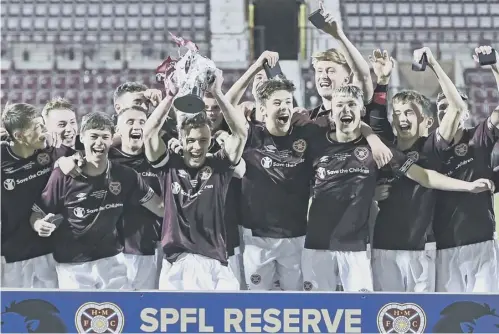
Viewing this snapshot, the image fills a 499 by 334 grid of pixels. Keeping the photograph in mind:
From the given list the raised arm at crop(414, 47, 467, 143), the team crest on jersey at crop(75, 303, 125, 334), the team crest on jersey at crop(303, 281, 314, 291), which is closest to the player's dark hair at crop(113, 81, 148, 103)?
the team crest on jersey at crop(75, 303, 125, 334)

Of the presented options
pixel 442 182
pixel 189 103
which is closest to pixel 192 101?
pixel 189 103

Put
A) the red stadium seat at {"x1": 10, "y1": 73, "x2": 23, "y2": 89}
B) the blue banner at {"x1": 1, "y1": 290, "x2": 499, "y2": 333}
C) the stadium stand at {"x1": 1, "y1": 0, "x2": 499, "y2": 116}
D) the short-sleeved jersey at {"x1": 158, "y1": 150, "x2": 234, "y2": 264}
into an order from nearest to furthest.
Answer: the blue banner at {"x1": 1, "y1": 290, "x2": 499, "y2": 333} → the short-sleeved jersey at {"x1": 158, "y1": 150, "x2": 234, "y2": 264} → the stadium stand at {"x1": 1, "y1": 0, "x2": 499, "y2": 116} → the red stadium seat at {"x1": 10, "y1": 73, "x2": 23, "y2": 89}

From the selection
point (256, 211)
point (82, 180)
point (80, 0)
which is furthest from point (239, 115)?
point (80, 0)

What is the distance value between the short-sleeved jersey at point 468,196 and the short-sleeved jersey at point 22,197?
→ 1694 millimetres

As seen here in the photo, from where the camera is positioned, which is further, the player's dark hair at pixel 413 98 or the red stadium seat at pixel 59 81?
the red stadium seat at pixel 59 81

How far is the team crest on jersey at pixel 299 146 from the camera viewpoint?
362cm

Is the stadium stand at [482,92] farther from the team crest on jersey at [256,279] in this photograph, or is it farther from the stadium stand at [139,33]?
the team crest on jersey at [256,279]

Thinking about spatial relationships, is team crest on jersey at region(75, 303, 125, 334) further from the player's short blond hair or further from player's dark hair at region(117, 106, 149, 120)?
the player's short blond hair

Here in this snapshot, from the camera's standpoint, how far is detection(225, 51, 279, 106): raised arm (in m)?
3.61

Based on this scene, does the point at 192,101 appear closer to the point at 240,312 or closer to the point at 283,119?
the point at 283,119

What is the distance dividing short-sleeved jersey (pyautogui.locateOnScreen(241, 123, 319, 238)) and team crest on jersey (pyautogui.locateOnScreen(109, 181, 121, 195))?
0.56 metres

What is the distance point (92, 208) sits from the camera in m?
3.61

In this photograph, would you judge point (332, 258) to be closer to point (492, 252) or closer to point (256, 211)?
point (256, 211)

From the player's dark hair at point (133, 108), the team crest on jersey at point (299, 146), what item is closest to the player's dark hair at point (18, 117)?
the player's dark hair at point (133, 108)
